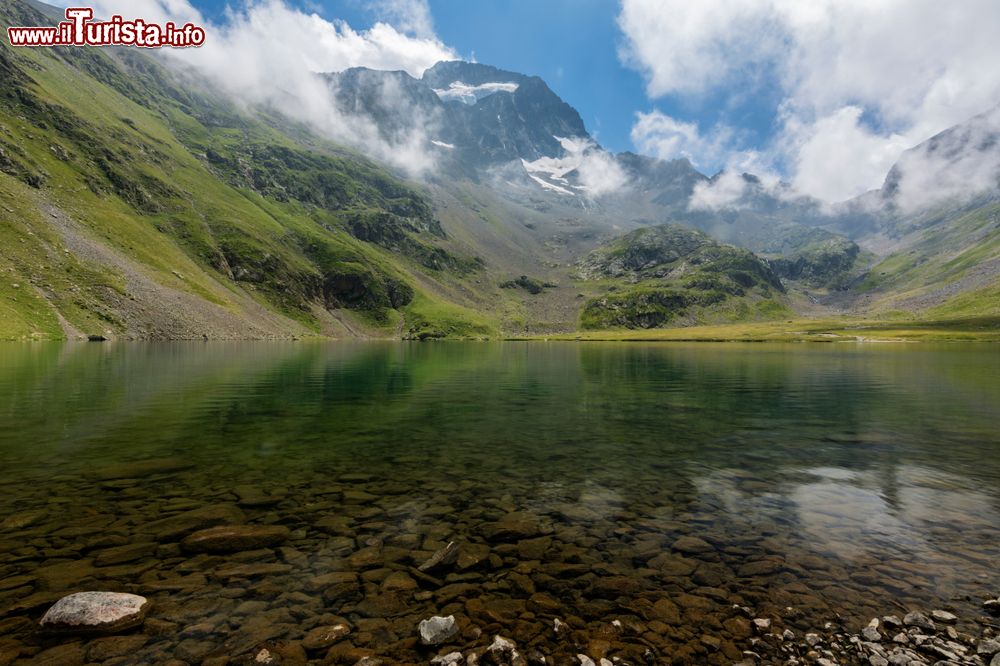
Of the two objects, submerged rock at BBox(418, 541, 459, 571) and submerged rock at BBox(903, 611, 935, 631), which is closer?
submerged rock at BBox(903, 611, 935, 631)

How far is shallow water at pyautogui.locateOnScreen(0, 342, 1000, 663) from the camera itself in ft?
39.5

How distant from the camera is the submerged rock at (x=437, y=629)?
11.1 metres

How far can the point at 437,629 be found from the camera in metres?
11.4

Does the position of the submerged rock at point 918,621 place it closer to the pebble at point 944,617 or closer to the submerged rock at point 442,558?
the pebble at point 944,617

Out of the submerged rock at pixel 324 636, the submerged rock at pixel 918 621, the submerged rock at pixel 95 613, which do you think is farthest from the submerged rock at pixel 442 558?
the submerged rock at pixel 918 621

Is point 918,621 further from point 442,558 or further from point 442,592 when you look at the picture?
point 442,558

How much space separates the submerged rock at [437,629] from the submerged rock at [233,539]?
7.21 m

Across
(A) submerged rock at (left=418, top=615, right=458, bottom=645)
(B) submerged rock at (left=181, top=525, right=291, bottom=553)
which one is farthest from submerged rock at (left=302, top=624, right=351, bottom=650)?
(B) submerged rock at (left=181, top=525, right=291, bottom=553)

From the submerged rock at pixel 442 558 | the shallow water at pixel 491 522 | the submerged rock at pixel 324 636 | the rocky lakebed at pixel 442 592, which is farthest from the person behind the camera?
the submerged rock at pixel 442 558

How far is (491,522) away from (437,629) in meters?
7.15

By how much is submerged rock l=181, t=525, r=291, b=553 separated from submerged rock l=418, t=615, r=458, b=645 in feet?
23.7

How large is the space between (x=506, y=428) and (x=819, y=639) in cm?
2690

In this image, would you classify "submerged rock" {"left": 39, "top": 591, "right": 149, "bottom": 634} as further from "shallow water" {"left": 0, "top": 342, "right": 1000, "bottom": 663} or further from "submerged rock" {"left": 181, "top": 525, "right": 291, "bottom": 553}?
"submerged rock" {"left": 181, "top": 525, "right": 291, "bottom": 553}

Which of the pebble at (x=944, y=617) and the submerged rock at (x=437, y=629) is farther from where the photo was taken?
the pebble at (x=944, y=617)
